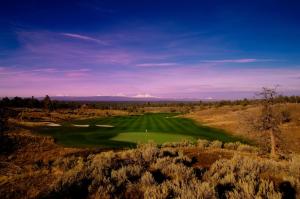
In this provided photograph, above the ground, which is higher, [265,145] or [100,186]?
[100,186]

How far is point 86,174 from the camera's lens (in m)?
8.82

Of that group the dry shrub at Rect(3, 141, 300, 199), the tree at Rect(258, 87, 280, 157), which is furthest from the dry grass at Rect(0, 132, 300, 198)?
the tree at Rect(258, 87, 280, 157)

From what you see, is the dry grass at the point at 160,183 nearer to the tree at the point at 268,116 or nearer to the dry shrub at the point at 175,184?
the dry shrub at the point at 175,184

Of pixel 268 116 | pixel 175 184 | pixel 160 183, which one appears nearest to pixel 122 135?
pixel 268 116

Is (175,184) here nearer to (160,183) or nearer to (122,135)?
(160,183)

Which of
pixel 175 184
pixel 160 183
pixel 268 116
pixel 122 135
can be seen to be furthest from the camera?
pixel 122 135

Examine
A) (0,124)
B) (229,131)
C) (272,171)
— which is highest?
(0,124)

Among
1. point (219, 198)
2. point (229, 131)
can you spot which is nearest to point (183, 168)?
point (219, 198)

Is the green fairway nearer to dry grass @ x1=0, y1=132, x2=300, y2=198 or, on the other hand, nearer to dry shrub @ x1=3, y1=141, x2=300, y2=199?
dry grass @ x1=0, y1=132, x2=300, y2=198

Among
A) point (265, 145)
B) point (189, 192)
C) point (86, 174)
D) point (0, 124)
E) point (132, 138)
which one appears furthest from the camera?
point (132, 138)

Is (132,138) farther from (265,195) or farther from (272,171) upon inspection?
(265,195)

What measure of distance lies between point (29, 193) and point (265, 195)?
19.7 ft

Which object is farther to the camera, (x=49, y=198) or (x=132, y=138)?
(x=132, y=138)

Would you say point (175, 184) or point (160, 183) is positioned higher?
point (175, 184)
